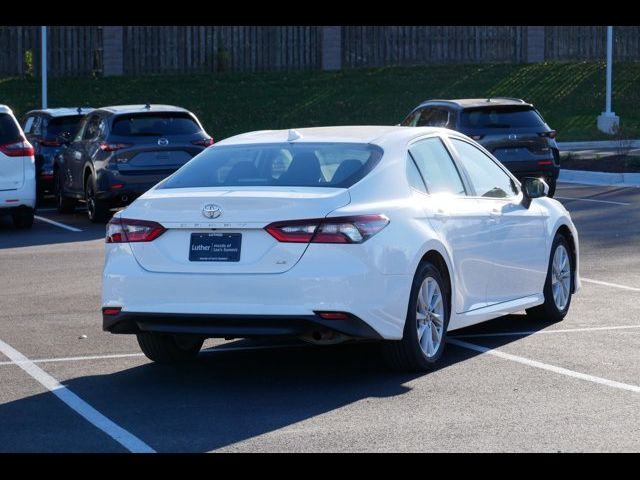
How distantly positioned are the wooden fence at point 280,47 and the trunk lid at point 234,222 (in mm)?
31846

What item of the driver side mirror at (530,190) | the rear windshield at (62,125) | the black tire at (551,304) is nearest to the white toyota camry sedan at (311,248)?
the driver side mirror at (530,190)

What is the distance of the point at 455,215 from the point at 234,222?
5.70 ft

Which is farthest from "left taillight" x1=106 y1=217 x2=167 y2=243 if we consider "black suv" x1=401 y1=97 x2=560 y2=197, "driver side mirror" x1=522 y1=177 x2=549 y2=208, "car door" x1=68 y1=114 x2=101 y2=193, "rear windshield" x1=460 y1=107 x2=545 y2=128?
"rear windshield" x1=460 y1=107 x2=545 y2=128

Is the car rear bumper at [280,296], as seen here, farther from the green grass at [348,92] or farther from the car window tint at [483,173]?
the green grass at [348,92]

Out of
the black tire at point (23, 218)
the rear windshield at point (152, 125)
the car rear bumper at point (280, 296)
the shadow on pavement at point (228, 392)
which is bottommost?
the shadow on pavement at point (228, 392)

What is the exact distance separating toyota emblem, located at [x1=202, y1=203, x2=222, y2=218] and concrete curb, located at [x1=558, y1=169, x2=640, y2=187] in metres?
16.2

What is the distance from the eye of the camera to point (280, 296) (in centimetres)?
799

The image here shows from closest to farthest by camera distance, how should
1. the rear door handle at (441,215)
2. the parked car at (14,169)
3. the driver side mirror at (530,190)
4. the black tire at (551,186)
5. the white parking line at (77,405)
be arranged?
the white parking line at (77,405) → the rear door handle at (441,215) → the driver side mirror at (530,190) → the parked car at (14,169) → the black tire at (551,186)

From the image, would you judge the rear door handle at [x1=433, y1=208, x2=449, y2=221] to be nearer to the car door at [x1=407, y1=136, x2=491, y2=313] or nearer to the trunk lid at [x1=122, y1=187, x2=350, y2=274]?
the car door at [x1=407, y1=136, x2=491, y2=313]

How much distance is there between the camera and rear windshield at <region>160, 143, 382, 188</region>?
8.58 m

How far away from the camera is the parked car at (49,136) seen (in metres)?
22.5
